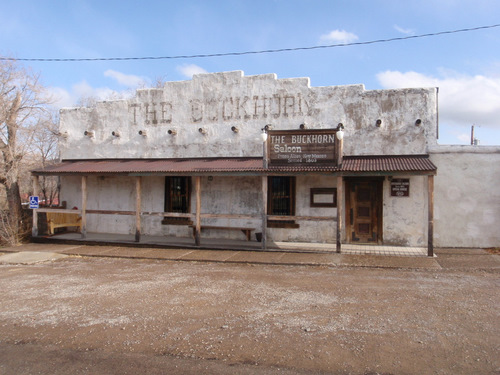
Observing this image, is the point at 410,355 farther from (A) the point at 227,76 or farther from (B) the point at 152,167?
(A) the point at 227,76

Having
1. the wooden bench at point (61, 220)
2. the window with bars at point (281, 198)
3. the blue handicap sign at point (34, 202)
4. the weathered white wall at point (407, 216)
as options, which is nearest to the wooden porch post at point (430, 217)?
the weathered white wall at point (407, 216)

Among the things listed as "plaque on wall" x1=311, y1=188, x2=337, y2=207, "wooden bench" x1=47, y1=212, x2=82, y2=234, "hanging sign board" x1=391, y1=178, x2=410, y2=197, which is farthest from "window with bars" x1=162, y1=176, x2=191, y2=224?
"hanging sign board" x1=391, y1=178, x2=410, y2=197

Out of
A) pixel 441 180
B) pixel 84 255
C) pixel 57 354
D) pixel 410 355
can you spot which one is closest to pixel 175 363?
pixel 57 354

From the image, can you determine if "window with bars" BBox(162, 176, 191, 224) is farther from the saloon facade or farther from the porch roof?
the porch roof

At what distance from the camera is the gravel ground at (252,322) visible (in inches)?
168

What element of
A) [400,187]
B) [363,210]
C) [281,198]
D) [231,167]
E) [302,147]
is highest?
[302,147]

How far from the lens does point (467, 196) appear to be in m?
11.9

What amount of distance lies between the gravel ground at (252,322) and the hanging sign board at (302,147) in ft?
11.6

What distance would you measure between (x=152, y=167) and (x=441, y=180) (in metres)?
9.14

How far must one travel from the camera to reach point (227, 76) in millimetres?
13758

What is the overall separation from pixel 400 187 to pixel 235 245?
540cm

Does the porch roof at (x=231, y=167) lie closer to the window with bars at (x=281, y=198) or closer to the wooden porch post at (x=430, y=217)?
the wooden porch post at (x=430, y=217)

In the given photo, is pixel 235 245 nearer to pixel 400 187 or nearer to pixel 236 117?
pixel 236 117

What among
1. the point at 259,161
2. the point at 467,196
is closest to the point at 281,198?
the point at 259,161
